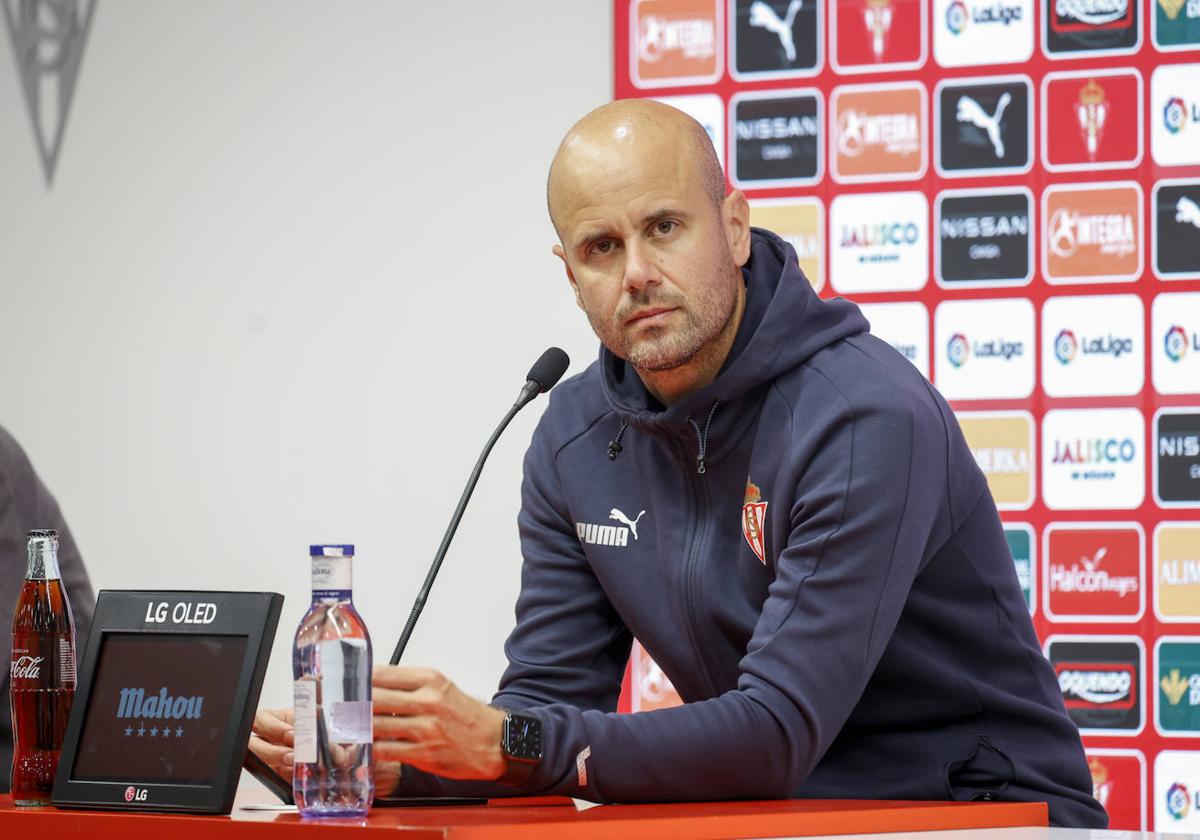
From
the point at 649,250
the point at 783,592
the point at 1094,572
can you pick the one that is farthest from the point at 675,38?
the point at 783,592

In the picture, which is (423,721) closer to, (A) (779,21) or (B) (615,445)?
(B) (615,445)

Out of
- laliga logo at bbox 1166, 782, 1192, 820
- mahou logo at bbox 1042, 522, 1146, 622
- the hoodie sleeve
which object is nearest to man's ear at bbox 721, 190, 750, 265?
the hoodie sleeve

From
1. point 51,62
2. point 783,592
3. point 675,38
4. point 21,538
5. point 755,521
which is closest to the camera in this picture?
point 783,592

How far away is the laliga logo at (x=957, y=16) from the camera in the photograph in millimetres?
2941

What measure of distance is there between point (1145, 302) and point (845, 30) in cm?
79

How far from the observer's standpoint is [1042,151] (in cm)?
291

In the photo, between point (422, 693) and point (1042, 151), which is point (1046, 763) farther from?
point (1042, 151)

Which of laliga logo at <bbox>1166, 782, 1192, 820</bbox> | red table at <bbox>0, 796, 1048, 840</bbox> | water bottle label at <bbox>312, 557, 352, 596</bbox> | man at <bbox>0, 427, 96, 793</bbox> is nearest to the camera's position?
red table at <bbox>0, 796, 1048, 840</bbox>

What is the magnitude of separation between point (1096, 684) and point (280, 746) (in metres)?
1.96

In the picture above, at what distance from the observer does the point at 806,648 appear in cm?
136

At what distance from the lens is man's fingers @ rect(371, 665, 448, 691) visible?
116 centimetres

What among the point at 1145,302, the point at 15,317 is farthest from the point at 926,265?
the point at 15,317

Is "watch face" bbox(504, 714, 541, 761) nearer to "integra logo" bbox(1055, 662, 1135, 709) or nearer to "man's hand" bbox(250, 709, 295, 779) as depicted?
"man's hand" bbox(250, 709, 295, 779)

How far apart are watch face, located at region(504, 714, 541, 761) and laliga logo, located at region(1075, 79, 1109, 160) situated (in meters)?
2.09
